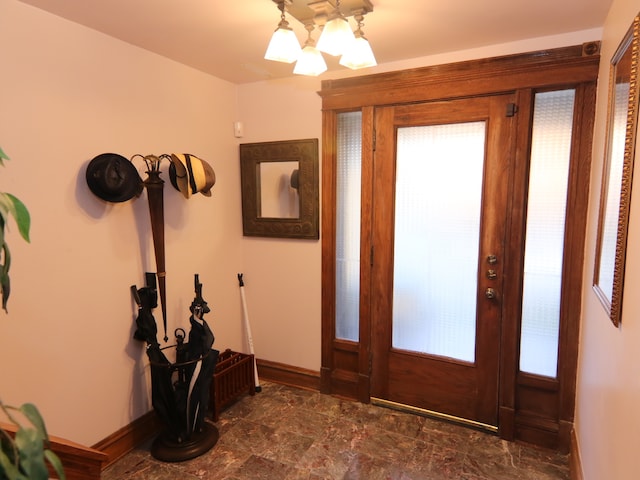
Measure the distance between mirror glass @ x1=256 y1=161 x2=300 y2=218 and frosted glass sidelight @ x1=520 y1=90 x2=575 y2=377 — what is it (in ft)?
5.08

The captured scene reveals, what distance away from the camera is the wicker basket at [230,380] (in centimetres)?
259

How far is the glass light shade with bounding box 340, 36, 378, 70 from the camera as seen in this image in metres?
1.76

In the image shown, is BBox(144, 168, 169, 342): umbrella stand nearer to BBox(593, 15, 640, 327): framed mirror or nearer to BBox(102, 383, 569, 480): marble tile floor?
BBox(102, 383, 569, 480): marble tile floor

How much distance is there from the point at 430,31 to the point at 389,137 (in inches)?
26.6

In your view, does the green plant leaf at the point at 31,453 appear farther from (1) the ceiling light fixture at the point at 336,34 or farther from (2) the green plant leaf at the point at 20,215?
(1) the ceiling light fixture at the point at 336,34

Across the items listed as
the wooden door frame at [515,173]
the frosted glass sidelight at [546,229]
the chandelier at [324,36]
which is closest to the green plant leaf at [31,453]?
the chandelier at [324,36]

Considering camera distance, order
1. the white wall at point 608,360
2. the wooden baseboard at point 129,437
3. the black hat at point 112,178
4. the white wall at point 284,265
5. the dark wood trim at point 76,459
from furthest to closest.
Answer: the white wall at point 284,265 → the wooden baseboard at point 129,437 → the black hat at point 112,178 → the white wall at point 608,360 → the dark wood trim at point 76,459

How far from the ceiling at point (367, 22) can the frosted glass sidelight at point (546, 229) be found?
0.43 m

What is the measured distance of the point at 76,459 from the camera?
2.90ft

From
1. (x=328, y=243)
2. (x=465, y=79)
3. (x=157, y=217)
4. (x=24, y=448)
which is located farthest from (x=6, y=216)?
(x=465, y=79)

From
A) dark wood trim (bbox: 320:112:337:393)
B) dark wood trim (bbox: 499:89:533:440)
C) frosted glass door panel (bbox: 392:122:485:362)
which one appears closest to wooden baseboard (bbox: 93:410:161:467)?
dark wood trim (bbox: 320:112:337:393)

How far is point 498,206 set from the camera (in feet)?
7.66

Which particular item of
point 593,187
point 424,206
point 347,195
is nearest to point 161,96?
point 347,195

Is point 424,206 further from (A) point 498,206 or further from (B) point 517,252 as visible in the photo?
(B) point 517,252
